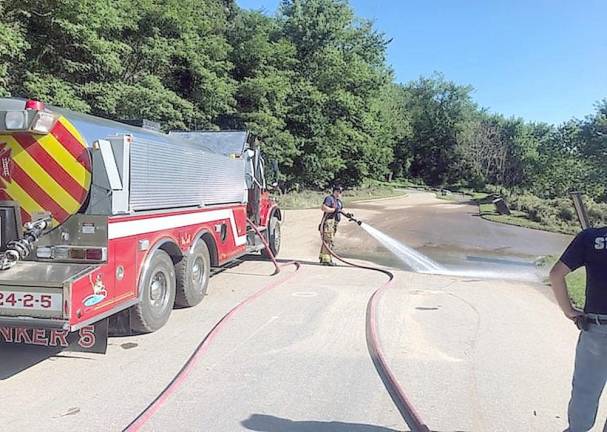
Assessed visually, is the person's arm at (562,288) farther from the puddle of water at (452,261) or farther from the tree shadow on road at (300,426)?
the puddle of water at (452,261)

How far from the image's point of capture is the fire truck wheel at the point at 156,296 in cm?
602

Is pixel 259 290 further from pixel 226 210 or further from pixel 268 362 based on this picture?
pixel 268 362

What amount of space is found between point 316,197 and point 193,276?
95.7ft

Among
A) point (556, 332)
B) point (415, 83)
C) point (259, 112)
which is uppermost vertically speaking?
point (415, 83)

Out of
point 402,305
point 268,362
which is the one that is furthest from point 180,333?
point 402,305

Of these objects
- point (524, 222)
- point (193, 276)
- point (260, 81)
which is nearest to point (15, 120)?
point (193, 276)

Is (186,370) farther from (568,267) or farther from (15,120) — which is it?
(568,267)

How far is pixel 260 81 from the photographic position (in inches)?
1230

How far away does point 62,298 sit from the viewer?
4645 millimetres

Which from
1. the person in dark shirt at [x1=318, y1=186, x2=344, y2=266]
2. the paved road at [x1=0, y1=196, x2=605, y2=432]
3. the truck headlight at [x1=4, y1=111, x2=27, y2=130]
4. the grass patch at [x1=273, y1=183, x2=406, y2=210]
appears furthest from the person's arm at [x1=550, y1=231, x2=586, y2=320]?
the grass patch at [x1=273, y1=183, x2=406, y2=210]

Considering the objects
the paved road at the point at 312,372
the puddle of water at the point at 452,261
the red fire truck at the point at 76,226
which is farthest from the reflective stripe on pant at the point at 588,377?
the puddle of water at the point at 452,261

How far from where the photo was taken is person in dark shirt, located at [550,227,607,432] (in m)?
3.11

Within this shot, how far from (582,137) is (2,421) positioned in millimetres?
48489

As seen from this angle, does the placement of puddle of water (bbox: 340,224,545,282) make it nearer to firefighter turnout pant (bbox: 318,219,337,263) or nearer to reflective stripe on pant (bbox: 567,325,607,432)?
firefighter turnout pant (bbox: 318,219,337,263)
